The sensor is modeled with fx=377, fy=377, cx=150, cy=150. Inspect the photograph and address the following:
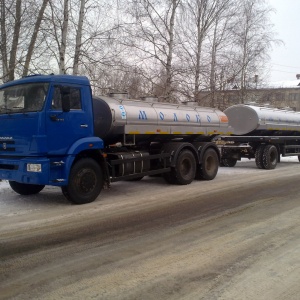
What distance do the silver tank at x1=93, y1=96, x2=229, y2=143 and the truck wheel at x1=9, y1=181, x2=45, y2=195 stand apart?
2.08 metres

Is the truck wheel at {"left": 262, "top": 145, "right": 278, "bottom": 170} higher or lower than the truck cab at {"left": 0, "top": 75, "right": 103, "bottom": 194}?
lower

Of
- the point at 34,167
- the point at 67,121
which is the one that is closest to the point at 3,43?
the point at 67,121

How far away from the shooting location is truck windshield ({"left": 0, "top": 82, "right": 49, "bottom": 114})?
790 centimetres

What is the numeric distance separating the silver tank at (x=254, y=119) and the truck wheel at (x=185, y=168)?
5.65m

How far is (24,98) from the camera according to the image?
8094 millimetres

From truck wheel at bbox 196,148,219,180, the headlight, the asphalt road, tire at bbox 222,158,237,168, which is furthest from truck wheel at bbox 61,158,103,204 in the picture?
tire at bbox 222,158,237,168

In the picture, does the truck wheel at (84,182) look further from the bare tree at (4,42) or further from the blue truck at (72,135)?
the bare tree at (4,42)

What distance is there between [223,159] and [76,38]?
26.8ft

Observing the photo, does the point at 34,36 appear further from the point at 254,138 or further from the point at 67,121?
the point at 254,138

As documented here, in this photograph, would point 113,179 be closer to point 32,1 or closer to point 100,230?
point 100,230

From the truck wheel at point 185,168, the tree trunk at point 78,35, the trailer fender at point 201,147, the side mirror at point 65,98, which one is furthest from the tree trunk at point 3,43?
the trailer fender at point 201,147

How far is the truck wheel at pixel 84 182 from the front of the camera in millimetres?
8180

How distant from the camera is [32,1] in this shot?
14.0 meters

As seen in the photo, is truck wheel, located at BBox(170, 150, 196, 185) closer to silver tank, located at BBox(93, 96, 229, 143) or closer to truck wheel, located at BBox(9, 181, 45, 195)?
silver tank, located at BBox(93, 96, 229, 143)
